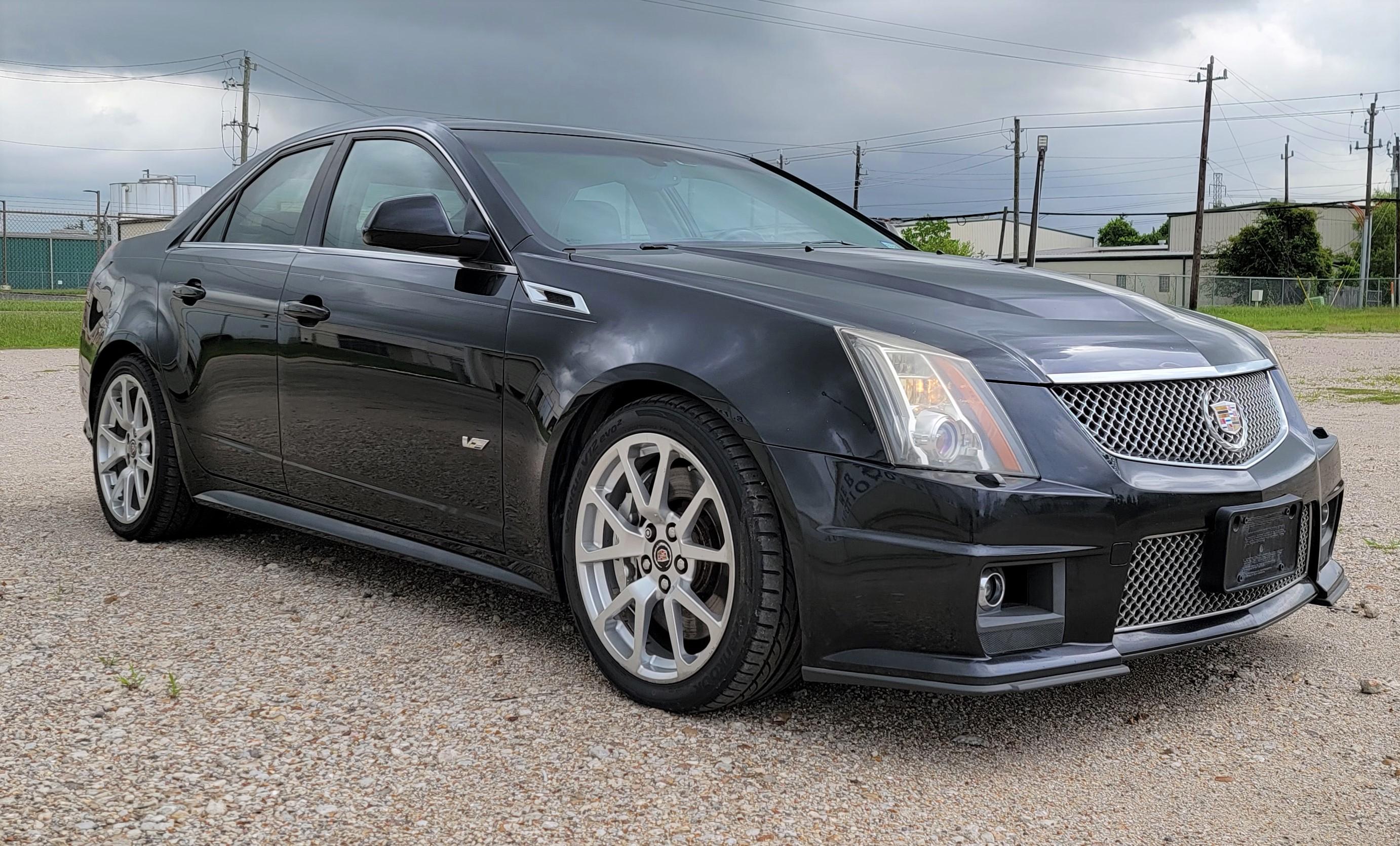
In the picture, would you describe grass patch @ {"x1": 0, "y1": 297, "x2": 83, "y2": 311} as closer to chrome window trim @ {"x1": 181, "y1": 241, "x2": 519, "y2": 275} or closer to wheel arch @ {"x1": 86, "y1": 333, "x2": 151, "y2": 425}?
wheel arch @ {"x1": 86, "y1": 333, "x2": 151, "y2": 425}

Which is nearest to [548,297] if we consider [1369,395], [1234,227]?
[1369,395]

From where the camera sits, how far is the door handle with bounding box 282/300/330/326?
13.5 feet

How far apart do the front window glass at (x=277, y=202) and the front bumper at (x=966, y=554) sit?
2.40 m

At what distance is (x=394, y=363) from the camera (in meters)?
3.81

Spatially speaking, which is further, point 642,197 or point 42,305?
point 42,305

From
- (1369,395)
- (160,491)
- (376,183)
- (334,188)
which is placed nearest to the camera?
(376,183)

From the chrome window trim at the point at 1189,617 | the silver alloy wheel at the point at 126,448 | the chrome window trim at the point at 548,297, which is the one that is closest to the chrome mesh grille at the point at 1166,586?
the chrome window trim at the point at 1189,617

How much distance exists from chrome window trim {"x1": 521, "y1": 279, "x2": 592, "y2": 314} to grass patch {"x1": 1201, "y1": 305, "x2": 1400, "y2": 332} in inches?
902

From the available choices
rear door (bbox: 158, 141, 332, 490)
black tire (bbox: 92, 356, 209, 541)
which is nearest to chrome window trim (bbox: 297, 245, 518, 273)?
rear door (bbox: 158, 141, 332, 490)

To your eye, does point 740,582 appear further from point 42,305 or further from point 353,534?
point 42,305

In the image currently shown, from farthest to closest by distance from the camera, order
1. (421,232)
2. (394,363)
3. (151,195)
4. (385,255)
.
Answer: (151,195) < (385,255) < (394,363) < (421,232)

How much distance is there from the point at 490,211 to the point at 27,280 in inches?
1781

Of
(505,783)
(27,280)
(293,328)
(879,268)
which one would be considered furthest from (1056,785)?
(27,280)

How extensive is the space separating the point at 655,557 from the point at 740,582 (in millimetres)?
313
